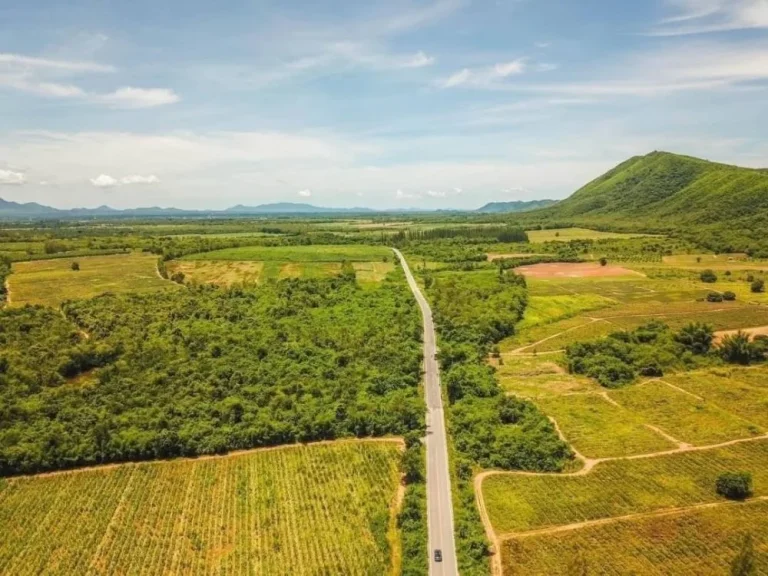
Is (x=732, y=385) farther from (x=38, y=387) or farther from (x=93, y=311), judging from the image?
(x=93, y=311)

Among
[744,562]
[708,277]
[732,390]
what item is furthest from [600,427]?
[708,277]

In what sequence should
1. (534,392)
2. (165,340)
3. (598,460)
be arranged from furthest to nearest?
(165,340) < (534,392) < (598,460)

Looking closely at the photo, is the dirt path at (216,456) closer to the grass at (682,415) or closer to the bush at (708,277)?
the grass at (682,415)

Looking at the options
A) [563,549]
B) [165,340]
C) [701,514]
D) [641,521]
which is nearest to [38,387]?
[165,340]

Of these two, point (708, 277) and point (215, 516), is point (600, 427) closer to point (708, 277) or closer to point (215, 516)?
point (215, 516)

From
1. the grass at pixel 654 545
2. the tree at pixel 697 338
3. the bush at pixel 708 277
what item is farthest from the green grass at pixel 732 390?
the bush at pixel 708 277
